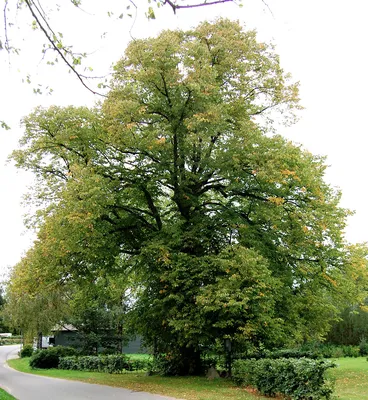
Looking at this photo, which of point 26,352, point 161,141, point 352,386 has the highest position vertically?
point 161,141

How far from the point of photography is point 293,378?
451 inches

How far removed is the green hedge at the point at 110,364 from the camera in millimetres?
23672

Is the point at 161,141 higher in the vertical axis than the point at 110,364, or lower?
higher

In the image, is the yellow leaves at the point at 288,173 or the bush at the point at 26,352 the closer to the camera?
the yellow leaves at the point at 288,173

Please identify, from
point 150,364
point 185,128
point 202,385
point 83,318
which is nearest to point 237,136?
point 185,128

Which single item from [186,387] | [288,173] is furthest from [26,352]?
[288,173]

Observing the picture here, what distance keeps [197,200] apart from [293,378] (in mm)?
8685

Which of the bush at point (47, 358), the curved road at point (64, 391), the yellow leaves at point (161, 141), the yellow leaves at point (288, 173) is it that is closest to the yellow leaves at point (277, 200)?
the yellow leaves at point (288, 173)

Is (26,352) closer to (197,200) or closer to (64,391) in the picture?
(64,391)

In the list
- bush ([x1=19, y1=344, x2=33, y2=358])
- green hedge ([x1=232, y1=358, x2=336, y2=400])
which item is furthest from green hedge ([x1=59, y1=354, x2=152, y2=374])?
bush ([x1=19, y1=344, x2=33, y2=358])

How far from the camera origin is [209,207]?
64.2 feet

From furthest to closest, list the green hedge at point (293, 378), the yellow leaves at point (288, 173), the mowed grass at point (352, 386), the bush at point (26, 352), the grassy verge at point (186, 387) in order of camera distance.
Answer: the bush at point (26, 352)
the yellow leaves at point (288, 173)
the grassy verge at point (186, 387)
the mowed grass at point (352, 386)
the green hedge at point (293, 378)

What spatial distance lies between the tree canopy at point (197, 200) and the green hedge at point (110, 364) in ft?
15.9

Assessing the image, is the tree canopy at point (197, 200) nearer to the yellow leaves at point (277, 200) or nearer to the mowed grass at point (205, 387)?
the yellow leaves at point (277, 200)
